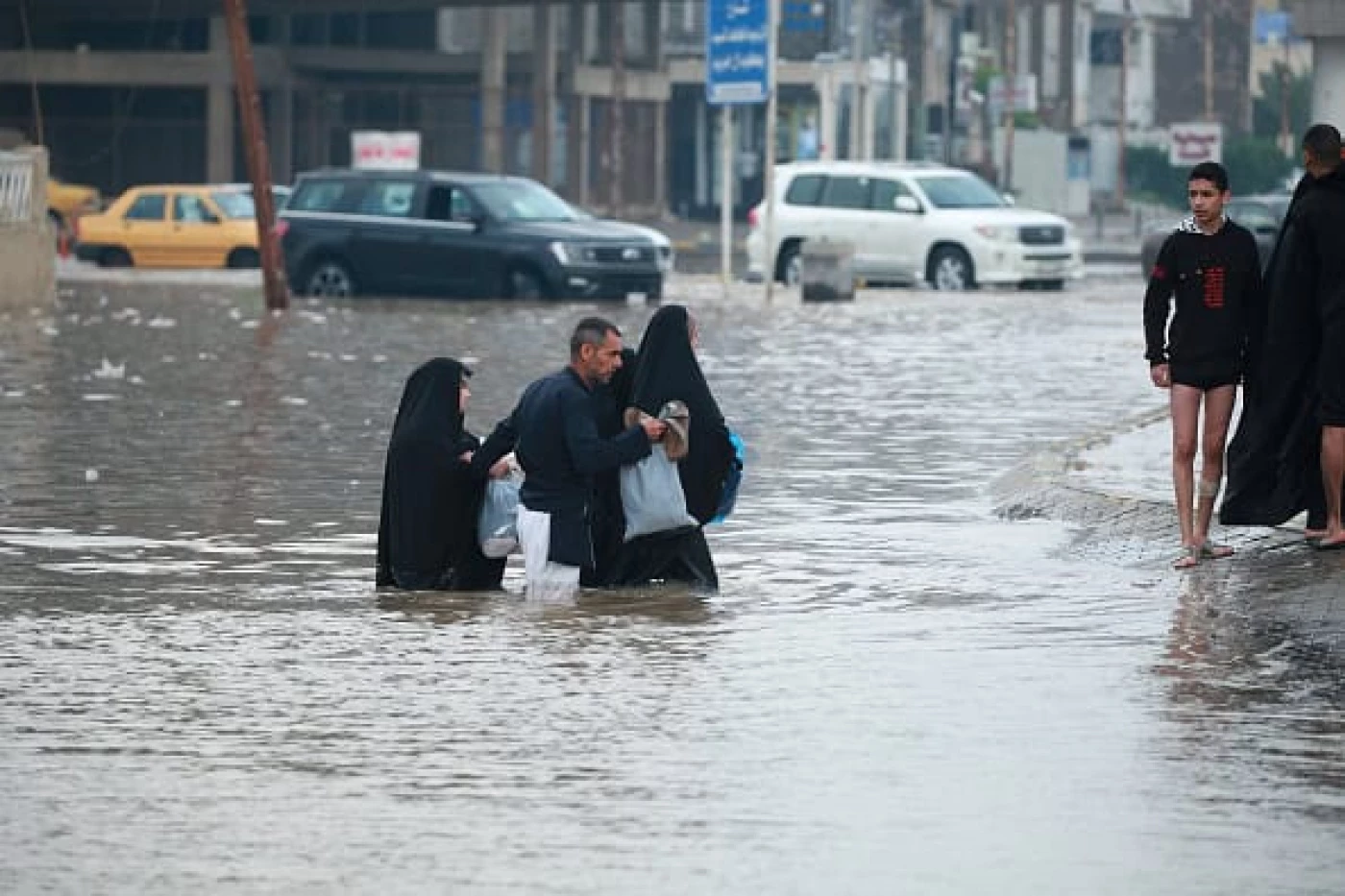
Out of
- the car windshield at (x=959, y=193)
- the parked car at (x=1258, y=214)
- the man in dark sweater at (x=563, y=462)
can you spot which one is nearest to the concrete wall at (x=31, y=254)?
the car windshield at (x=959, y=193)

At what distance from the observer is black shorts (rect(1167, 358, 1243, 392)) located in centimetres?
1451

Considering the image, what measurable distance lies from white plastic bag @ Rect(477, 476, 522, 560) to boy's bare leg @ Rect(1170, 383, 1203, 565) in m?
2.71

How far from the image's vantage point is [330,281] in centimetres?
4288

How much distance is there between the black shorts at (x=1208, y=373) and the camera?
47.6 feet

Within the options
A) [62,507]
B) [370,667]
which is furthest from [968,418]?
[370,667]

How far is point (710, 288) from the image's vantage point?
154 feet

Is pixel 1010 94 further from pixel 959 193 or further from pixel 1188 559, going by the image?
pixel 1188 559

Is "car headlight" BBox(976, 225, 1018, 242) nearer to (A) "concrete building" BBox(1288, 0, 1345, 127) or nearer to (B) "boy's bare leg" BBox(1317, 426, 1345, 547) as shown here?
(A) "concrete building" BBox(1288, 0, 1345, 127)

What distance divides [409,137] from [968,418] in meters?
40.6

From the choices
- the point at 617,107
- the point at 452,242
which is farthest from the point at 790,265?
the point at 617,107

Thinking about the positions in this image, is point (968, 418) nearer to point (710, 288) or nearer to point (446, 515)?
point (446, 515)

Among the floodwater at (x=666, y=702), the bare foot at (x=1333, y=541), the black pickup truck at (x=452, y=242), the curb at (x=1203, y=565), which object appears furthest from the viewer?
the black pickup truck at (x=452, y=242)

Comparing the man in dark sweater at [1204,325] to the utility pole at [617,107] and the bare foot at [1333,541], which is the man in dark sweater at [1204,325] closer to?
the bare foot at [1333,541]

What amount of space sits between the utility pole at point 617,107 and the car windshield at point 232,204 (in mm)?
25495
